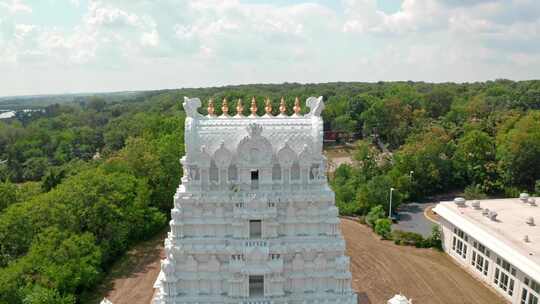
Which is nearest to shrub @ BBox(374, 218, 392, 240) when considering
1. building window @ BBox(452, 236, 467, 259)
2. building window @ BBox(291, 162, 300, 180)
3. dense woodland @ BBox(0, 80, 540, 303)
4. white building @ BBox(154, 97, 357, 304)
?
dense woodland @ BBox(0, 80, 540, 303)

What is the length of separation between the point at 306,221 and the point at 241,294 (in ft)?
19.1

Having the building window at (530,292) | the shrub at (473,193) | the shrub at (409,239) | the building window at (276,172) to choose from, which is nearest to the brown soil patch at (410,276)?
the shrub at (409,239)

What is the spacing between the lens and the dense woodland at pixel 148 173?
33094 mm

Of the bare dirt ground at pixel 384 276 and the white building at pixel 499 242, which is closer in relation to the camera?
the white building at pixel 499 242

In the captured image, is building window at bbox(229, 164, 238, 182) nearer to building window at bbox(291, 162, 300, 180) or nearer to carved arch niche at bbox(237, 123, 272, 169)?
carved arch niche at bbox(237, 123, 272, 169)

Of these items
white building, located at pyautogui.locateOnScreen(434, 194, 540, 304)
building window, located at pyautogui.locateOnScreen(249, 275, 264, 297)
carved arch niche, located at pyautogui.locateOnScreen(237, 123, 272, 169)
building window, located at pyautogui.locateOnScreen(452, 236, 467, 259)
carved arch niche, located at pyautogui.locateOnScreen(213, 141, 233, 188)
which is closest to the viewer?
carved arch niche, located at pyautogui.locateOnScreen(213, 141, 233, 188)

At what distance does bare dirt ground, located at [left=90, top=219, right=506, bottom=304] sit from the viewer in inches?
1362

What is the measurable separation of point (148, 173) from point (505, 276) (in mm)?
42602

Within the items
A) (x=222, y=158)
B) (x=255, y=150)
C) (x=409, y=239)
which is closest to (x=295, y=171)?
(x=255, y=150)

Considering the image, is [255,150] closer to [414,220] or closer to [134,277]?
[134,277]

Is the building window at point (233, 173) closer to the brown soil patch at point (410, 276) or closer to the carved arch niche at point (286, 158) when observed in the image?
the carved arch niche at point (286, 158)

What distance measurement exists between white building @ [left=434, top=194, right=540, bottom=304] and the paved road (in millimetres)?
5338

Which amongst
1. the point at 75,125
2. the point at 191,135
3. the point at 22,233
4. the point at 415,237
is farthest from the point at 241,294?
the point at 75,125

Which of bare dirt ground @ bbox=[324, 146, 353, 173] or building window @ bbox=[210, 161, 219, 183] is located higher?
building window @ bbox=[210, 161, 219, 183]
